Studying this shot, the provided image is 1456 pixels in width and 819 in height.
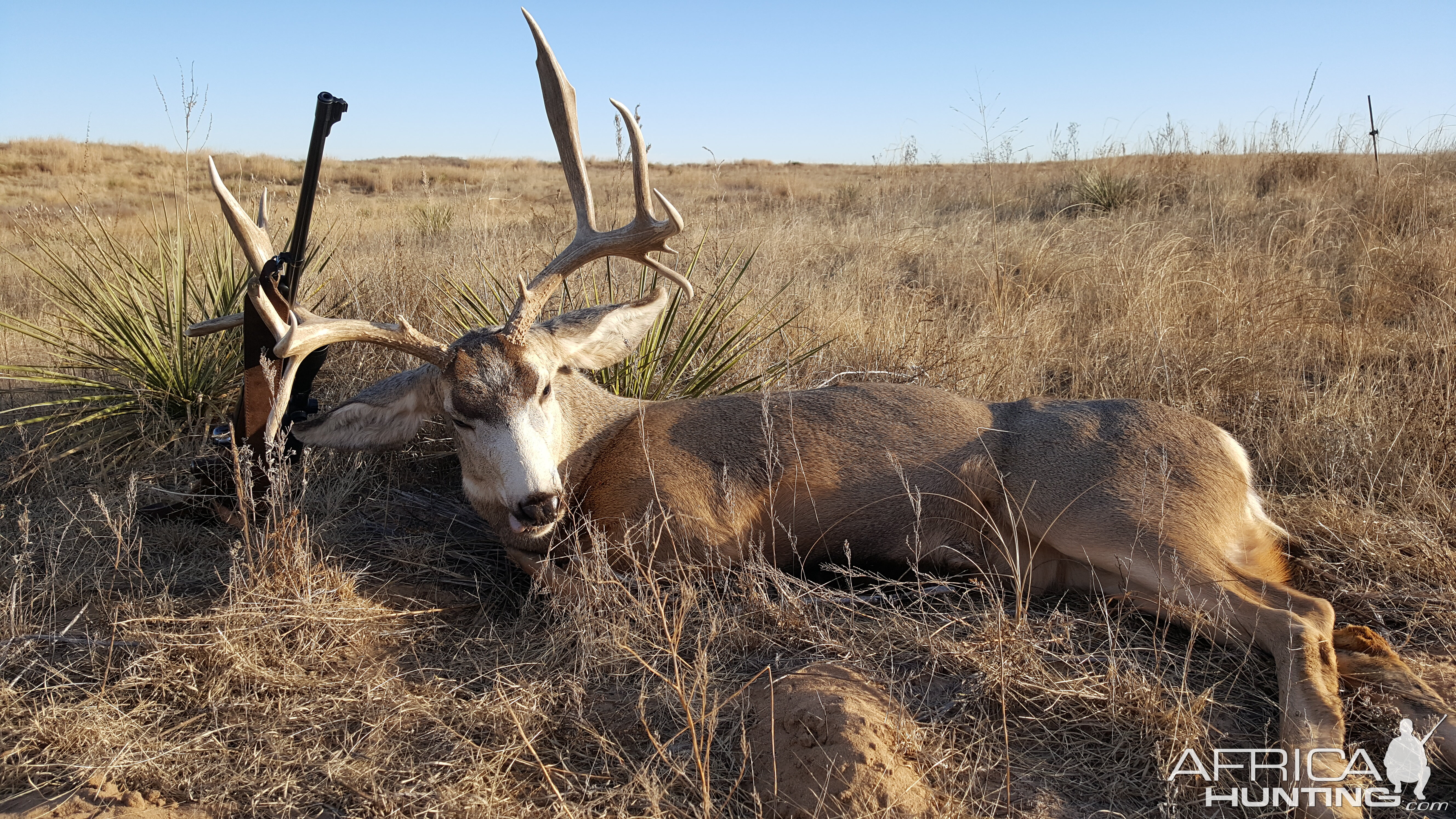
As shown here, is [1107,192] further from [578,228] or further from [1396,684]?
[1396,684]

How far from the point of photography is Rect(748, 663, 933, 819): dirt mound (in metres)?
2.41

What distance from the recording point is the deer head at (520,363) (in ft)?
11.7

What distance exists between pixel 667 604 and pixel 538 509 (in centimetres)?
63

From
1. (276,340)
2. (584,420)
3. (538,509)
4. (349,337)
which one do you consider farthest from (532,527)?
(276,340)

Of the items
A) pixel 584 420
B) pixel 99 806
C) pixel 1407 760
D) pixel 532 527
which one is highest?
pixel 584 420

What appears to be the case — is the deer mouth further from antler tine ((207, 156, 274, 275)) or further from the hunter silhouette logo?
the hunter silhouette logo

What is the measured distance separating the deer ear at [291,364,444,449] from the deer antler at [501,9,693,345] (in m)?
0.46

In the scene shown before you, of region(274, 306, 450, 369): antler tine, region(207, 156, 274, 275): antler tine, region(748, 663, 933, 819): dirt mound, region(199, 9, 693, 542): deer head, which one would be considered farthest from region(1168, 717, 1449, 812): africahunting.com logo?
region(207, 156, 274, 275): antler tine

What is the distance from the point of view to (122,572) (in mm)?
3734

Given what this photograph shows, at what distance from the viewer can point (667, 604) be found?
3562 millimetres

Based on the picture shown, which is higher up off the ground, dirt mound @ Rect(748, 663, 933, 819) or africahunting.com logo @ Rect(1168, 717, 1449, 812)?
dirt mound @ Rect(748, 663, 933, 819)

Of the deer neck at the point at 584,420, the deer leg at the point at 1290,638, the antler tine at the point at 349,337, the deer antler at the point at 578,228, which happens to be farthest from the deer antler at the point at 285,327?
the deer leg at the point at 1290,638

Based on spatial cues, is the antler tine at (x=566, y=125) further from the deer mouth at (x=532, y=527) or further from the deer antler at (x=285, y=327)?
the deer mouth at (x=532, y=527)

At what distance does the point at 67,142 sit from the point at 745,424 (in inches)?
1235
